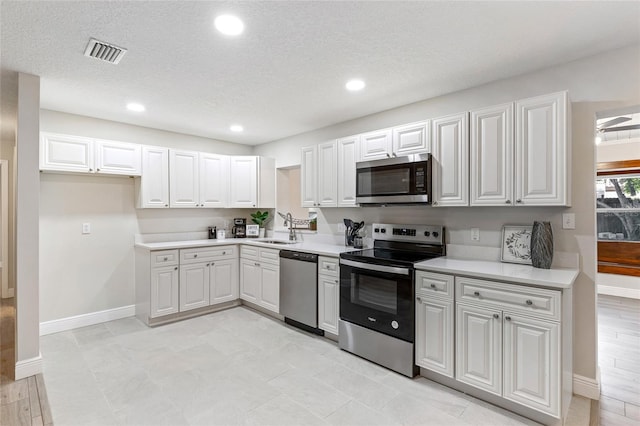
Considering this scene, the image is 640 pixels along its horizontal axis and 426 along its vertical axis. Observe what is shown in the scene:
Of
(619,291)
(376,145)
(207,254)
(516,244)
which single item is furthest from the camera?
(619,291)

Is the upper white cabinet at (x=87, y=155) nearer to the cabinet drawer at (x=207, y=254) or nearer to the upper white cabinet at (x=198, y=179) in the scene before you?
the upper white cabinet at (x=198, y=179)

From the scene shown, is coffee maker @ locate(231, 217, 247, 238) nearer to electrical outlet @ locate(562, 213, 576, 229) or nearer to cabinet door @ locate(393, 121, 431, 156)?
cabinet door @ locate(393, 121, 431, 156)

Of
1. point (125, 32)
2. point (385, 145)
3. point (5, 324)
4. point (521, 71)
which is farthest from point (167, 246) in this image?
point (521, 71)

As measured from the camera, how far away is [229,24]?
6.45 ft

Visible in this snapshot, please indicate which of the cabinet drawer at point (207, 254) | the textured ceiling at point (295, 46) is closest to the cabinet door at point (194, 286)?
the cabinet drawer at point (207, 254)

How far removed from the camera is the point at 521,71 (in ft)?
8.59

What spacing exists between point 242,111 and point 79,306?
9.95 feet

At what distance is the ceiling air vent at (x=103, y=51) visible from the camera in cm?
218

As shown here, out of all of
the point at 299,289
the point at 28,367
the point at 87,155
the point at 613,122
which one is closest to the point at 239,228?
the point at 299,289

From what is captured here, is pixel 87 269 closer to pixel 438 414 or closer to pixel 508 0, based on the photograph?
pixel 438 414

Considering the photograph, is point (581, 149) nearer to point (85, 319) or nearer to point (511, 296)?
point (511, 296)

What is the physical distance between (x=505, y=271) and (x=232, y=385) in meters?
2.22

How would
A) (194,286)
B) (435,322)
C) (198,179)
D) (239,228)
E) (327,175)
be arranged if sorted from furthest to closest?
1. (239,228)
2. (198,179)
3. (194,286)
4. (327,175)
5. (435,322)

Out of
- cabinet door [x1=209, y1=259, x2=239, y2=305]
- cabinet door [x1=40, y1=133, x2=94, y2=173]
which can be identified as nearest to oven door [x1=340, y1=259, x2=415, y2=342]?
cabinet door [x1=209, y1=259, x2=239, y2=305]
